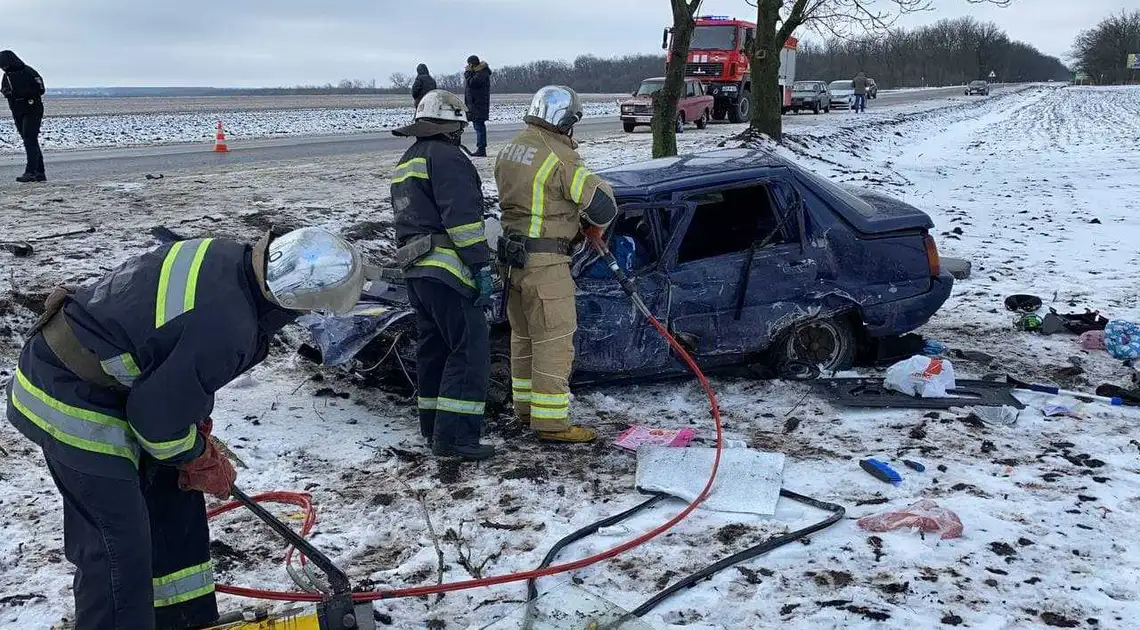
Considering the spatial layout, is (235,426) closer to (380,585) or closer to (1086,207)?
(380,585)

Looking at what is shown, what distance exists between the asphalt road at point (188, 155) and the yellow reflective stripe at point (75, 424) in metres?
9.85

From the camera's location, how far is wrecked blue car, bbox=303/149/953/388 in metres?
5.21

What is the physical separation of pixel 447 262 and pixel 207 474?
187 cm

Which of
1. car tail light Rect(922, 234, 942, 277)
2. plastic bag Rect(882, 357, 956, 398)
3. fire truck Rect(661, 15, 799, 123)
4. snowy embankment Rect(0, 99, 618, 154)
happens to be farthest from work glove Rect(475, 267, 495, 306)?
fire truck Rect(661, 15, 799, 123)

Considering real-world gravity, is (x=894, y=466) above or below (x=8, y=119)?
below

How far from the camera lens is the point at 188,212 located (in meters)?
8.87

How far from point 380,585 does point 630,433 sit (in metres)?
1.85

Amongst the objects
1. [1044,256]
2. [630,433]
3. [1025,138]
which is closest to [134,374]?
[630,433]

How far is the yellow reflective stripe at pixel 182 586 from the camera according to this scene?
3.01m

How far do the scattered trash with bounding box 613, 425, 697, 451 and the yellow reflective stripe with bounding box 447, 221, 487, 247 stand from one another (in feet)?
4.54

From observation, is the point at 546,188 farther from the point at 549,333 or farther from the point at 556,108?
the point at 549,333

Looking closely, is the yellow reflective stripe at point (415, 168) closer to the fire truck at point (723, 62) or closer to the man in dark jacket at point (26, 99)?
the man in dark jacket at point (26, 99)

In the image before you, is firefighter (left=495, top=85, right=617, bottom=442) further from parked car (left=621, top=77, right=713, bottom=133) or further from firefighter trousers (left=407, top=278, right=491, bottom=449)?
parked car (left=621, top=77, right=713, bottom=133)

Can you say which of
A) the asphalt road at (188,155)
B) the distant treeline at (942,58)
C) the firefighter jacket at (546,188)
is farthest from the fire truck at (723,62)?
the distant treeline at (942,58)
